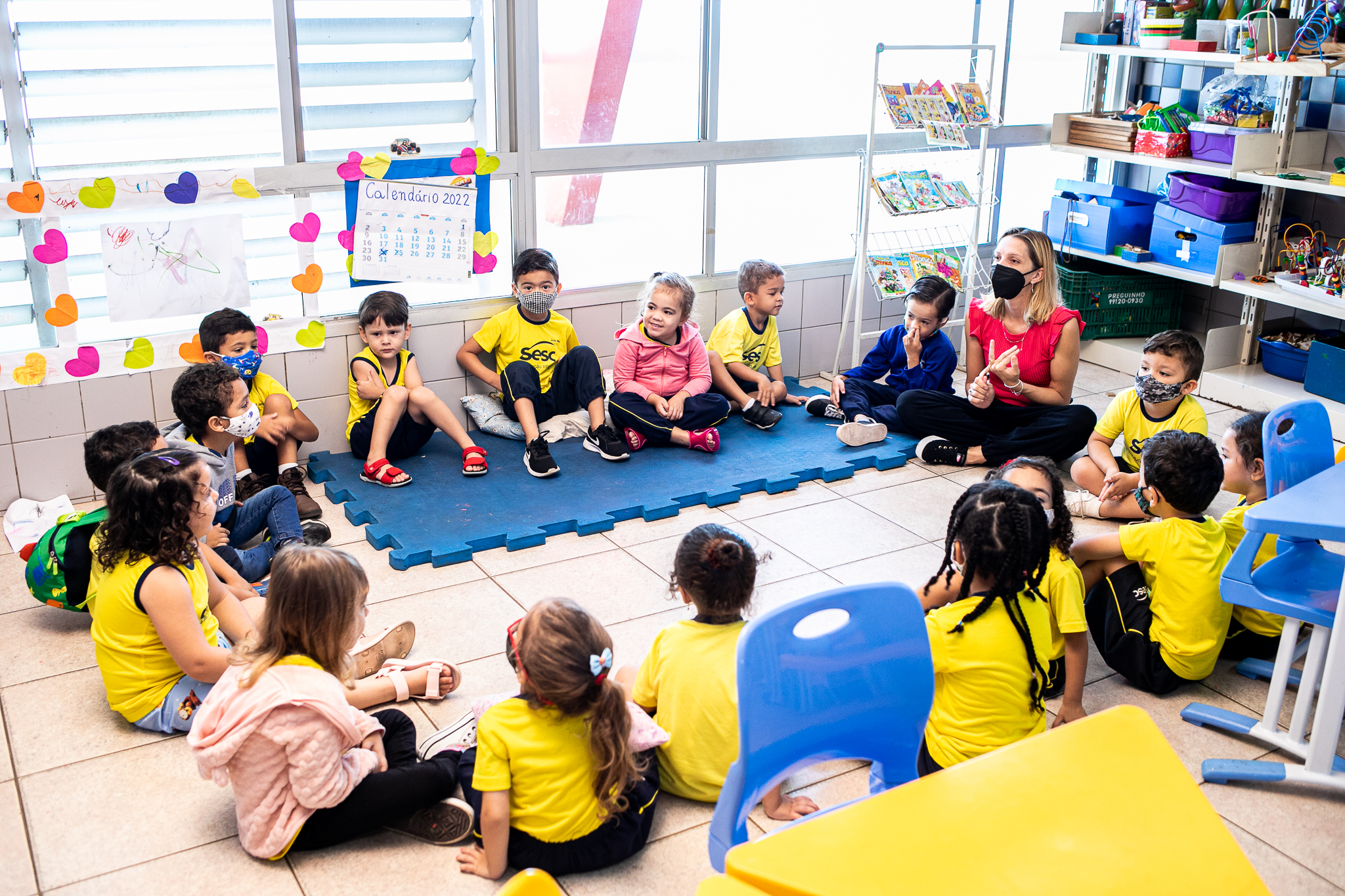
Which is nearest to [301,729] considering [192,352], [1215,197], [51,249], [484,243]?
[192,352]

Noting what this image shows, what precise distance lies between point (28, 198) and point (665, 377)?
7.68 ft

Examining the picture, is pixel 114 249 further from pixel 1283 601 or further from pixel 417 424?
pixel 1283 601

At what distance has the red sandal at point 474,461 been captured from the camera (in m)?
4.15

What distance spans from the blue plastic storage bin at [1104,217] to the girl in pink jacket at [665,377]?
227 cm

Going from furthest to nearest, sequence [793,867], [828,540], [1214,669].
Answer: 1. [828,540]
2. [1214,669]
3. [793,867]

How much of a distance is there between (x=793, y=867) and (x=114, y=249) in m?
3.45

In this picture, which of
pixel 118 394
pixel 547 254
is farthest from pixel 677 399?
pixel 118 394

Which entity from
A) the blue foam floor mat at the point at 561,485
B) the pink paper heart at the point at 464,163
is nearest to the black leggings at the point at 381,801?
the blue foam floor mat at the point at 561,485

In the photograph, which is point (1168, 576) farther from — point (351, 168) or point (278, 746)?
point (351, 168)

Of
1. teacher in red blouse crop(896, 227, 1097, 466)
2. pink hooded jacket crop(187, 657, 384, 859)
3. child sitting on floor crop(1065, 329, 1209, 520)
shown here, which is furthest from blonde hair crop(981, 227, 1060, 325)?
pink hooded jacket crop(187, 657, 384, 859)

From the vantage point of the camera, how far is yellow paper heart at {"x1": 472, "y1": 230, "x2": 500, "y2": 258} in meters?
4.47

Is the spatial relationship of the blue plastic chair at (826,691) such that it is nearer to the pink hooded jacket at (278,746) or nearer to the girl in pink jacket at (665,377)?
the pink hooded jacket at (278,746)

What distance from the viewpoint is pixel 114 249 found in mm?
3826

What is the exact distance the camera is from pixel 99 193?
3.74m
